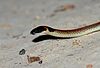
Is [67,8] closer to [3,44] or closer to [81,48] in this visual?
[3,44]

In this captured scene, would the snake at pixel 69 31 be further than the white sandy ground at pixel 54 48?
Yes

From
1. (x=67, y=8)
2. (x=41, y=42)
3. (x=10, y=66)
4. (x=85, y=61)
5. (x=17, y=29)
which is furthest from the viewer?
(x=67, y=8)

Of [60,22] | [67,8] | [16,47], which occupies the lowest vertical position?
[16,47]

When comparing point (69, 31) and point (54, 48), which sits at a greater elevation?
point (69, 31)

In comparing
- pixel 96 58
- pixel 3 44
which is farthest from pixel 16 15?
pixel 96 58

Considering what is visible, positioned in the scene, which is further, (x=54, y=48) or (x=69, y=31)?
(x=69, y=31)

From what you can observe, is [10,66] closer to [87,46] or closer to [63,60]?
[63,60]

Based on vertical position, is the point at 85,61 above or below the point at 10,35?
below

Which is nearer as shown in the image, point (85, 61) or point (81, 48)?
point (85, 61)

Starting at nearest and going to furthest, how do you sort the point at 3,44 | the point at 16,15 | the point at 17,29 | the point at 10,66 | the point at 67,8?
the point at 10,66
the point at 3,44
the point at 17,29
the point at 67,8
the point at 16,15

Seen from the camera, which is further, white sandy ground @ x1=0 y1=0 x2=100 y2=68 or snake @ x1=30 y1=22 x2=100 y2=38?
snake @ x1=30 y1=22 x2=100 y2=38
